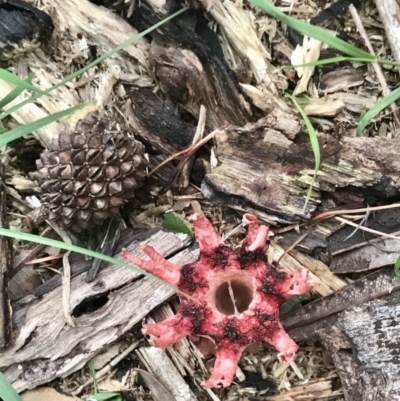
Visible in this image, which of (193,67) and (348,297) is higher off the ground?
(193,67)

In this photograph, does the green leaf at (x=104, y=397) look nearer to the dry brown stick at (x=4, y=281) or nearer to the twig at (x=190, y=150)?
the dry brown stick at (x=4, y=281)

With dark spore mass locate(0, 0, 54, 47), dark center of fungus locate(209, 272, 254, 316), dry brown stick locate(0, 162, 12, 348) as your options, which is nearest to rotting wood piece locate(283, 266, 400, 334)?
dark center of fungus locate(209, 272, 254, 316)

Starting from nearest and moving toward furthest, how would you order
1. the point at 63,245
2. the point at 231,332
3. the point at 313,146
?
the point at 63,245
the point at 231,332
the point at 313,146

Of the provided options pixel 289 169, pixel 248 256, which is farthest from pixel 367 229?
pixel 248 256

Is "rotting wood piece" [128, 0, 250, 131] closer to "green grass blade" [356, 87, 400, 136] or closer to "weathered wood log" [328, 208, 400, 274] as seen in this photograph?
"green grass blade" [356, 87, 400, 136]

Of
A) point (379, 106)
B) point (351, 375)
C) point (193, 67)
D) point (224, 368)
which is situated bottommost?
point (351, 375)

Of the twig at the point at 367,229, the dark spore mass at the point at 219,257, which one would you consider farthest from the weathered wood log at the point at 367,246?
the dark spore mass at the point at 219,257

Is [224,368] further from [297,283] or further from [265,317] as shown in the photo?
[297,283]
